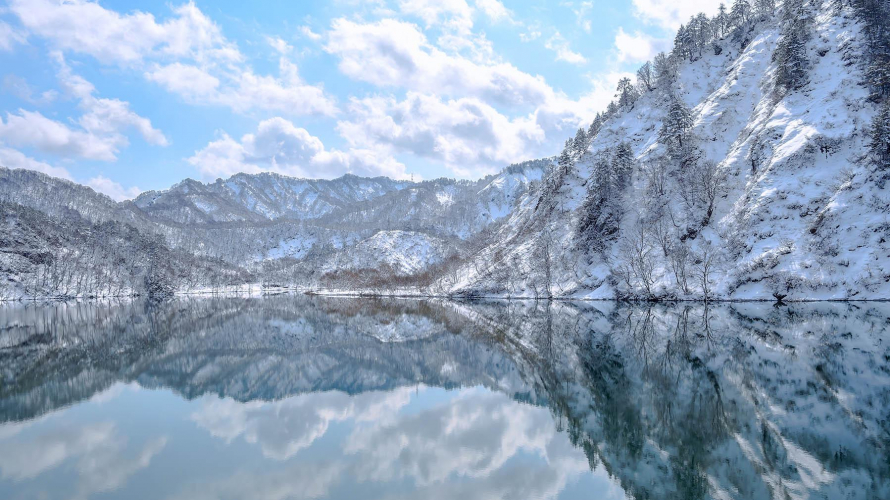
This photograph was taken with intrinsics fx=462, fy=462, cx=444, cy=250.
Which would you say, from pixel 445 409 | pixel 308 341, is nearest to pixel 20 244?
pixel 308 341

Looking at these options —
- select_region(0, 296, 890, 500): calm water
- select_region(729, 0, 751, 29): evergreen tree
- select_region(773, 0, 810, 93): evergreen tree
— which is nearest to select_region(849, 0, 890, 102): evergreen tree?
select_region(773, 0, 810, 93): evergreen tree

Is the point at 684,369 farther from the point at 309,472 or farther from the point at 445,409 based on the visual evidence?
the point at 309,472

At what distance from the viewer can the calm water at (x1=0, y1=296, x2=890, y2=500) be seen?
14594mm

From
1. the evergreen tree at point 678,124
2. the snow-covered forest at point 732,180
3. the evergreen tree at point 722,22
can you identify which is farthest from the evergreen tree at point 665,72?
the evergreen tree at point 678,124

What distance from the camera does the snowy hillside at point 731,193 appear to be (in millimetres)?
71438

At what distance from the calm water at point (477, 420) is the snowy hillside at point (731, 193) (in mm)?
31748

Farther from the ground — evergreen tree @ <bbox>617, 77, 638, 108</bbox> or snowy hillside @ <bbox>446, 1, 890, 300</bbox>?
evergreen tree @ <bbox>617, 77, 638, 108</bbox>

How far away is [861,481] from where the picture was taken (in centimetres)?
1269

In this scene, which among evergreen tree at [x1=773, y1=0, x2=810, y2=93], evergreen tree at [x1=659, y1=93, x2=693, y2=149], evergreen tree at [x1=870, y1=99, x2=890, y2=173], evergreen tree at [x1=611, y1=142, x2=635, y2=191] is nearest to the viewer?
evergreen tree at [x1=870, y1=99, x2=890, y2=173]

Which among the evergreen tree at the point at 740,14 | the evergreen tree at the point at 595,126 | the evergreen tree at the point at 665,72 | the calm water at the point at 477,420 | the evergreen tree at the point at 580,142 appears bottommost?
the calm water at the point at 477,420

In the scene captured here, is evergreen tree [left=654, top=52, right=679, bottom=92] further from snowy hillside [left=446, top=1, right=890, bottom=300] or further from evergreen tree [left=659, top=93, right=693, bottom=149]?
evergreen tree [left=659, top=93, right=693, bottom=149]

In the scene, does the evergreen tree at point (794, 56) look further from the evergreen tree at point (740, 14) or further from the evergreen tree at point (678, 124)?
the evergreen tree at point (740, 14)

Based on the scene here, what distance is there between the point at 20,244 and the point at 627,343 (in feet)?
759

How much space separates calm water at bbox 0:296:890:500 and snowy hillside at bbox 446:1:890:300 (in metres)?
31.7
